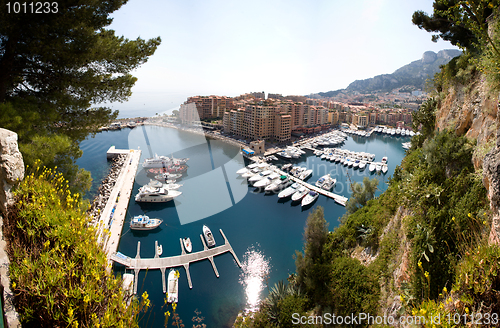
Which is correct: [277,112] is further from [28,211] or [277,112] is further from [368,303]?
[28,211]

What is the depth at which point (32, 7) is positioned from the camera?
325cm

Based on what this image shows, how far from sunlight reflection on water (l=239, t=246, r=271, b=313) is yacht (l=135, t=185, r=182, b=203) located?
25.1ft

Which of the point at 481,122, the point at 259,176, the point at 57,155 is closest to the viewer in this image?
the point at 57,155

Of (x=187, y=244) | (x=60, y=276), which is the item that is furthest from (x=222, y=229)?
(x=60, y=276)

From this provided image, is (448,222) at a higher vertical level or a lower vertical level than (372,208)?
higher

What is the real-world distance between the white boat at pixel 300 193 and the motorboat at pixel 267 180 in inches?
114

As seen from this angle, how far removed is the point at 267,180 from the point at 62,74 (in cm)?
1731

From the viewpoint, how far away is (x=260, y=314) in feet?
23.0

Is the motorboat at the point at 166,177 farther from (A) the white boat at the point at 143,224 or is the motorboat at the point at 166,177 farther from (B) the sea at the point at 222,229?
(A) the white boat at the point at 143,224

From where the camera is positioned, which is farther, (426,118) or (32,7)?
(426,118)

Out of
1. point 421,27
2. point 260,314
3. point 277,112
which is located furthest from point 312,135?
point 260,314

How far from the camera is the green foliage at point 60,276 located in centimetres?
176

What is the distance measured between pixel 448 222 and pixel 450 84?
4.62 metres

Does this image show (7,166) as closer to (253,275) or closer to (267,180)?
(253,275)
